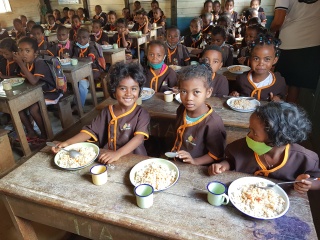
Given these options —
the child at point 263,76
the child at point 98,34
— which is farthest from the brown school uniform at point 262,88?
the child at point 98,34

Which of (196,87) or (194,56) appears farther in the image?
(194,56)

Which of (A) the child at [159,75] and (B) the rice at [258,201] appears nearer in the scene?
(B) the rice at [258,201]

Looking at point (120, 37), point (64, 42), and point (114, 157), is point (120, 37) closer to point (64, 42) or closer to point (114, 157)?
point (64, 42)

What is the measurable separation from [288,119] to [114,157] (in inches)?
38.0

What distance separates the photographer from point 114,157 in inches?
57.6

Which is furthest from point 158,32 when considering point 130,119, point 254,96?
point 130,119

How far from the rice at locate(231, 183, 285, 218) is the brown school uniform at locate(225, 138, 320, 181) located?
0.24 m

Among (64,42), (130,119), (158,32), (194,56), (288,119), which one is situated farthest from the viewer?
(158,32)

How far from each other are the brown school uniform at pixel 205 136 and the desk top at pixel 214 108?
1.04ft

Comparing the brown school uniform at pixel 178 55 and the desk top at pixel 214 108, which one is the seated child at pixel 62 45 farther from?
the desk top at pixel 214 108

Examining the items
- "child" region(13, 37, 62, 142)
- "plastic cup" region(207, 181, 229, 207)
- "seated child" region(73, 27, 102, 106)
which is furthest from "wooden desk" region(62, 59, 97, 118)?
"plastic cup" region(207, 181, 229, 207)

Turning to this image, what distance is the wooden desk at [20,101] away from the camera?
8.82 feet

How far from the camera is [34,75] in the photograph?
321cm

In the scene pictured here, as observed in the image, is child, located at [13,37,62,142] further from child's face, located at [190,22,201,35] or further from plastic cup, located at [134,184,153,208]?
child's face, located at [190,22,201,35]
